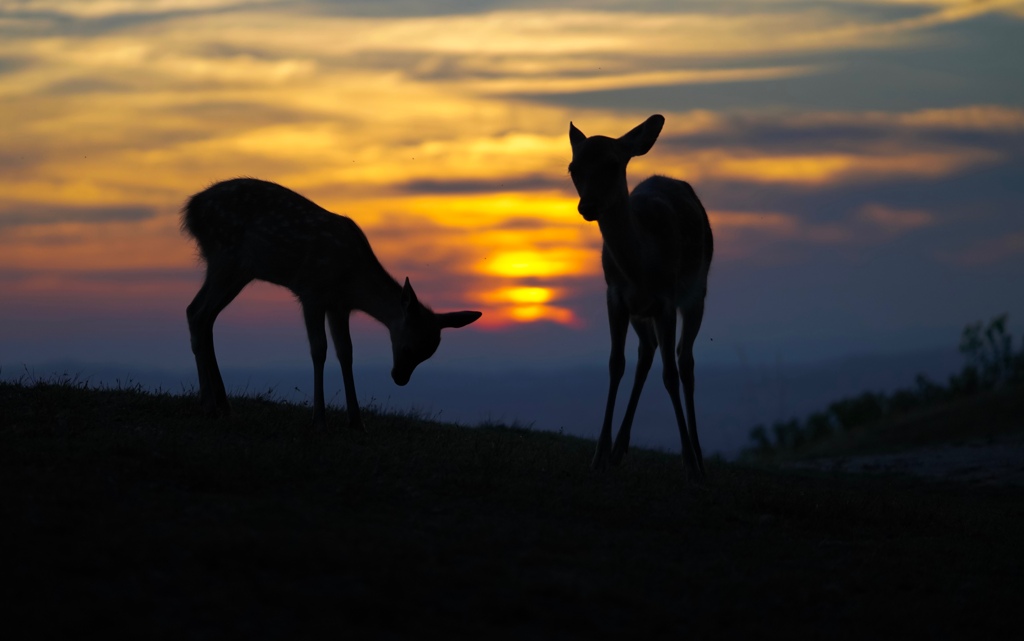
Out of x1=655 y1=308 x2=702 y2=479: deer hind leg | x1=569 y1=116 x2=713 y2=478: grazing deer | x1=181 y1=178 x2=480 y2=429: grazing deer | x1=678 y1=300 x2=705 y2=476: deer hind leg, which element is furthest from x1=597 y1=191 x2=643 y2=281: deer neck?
x1=181 y1=178 x2=480 y2=429: grazing deer

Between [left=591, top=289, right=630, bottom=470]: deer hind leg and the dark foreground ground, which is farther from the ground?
[left=591, top=289, right=630, bottom=470]: deer hind leg

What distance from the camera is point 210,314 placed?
11914 mm

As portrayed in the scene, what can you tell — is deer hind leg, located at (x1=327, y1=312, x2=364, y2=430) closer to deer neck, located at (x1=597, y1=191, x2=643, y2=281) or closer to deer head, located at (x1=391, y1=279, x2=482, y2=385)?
deer head, located at (x1=391, y1=279, x2=482, y2=385)

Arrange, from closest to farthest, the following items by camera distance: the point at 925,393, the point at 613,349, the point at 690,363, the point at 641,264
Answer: the point at 641,264
the point at 613,349
the point at 690,363
the point at 925,393

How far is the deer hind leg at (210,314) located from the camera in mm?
11664

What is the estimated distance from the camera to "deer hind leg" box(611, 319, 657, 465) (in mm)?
11648

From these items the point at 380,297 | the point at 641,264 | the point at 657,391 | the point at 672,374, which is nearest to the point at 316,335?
the point at 380,297

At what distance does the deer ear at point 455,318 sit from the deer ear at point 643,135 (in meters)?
2.61

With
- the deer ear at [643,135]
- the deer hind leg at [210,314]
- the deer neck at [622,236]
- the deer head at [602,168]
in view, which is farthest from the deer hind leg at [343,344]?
the deer ear at [643,135]

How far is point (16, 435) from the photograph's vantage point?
29.6 ft

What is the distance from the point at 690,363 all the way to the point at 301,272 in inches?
169

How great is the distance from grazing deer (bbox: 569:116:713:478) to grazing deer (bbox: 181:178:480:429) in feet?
6.31

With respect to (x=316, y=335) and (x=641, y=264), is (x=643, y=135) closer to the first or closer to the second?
(x=641, y=264)

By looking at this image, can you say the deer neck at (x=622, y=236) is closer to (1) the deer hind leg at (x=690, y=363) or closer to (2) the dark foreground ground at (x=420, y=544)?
(1) the deer hind leg at (x=690, y=363)
